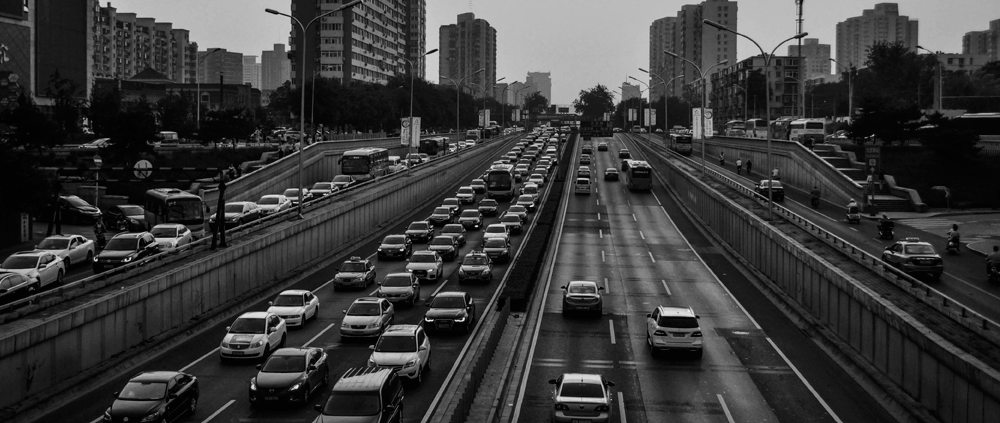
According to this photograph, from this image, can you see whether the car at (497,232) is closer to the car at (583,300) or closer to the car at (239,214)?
the car at (239,214)

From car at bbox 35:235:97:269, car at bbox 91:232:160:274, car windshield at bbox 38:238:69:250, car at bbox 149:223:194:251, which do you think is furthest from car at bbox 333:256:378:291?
car windshield at bbox 38:238:69:250

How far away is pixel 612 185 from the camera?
86.8 metres

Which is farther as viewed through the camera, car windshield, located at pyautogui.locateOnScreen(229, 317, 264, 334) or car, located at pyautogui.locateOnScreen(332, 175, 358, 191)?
car, located at pyautogui.locateOnScreen(332, 175, 358, 191)

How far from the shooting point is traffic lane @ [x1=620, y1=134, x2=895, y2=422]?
23250mm

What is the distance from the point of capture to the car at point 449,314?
30953 millimetres

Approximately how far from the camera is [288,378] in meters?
23.0

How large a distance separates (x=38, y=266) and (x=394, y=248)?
17280 millimetres

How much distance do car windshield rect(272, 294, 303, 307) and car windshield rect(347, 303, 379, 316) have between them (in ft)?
9.43

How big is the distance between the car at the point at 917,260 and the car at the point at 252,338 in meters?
25.5

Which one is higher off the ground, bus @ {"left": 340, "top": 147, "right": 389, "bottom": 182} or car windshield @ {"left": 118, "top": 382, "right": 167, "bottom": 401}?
bus @ {"left": 340, "top": 147, "right": 389, "bottom": 182}

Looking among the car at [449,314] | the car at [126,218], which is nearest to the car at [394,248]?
the car at [126,218]

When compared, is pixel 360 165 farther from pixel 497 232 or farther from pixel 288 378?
pixel 288 378

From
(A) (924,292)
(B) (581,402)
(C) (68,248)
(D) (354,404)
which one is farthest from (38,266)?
(A) (924,292)

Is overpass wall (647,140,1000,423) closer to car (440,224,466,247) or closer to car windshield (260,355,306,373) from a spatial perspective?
car windshield (260,355,306,373)
